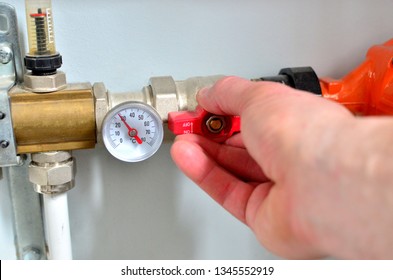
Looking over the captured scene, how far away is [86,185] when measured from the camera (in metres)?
0.69

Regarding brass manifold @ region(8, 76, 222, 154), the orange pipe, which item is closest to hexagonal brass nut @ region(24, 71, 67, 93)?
brass manifold @ region(8, 76, 222, 154)

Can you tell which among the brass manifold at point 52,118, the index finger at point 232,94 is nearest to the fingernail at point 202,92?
the index finger at point 232,94

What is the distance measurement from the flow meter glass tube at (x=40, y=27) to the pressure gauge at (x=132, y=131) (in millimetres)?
109

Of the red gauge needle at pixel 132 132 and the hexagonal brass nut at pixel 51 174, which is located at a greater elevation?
the red gauge needle at pixel 132 132

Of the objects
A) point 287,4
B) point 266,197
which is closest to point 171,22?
point 287,4

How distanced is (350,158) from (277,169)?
7cm

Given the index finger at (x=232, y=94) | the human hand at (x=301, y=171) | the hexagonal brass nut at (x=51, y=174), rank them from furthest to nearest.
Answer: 1. the hexagonal brass nut at (x=51, y=174)
2. the index finger at (x=232, y=94)
3. the human hand at (x=301, y=171)

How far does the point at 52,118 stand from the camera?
575 millimetres

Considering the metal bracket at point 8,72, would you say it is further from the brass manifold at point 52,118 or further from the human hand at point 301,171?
the human hand at point 301,171

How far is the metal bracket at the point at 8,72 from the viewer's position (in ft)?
1.85

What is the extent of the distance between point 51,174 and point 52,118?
0.07 m

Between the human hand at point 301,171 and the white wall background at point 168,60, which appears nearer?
the human hand at point 301,171

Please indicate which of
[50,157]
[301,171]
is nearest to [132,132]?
[50,157]

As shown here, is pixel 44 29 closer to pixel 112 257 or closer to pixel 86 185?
pixel 86 185
